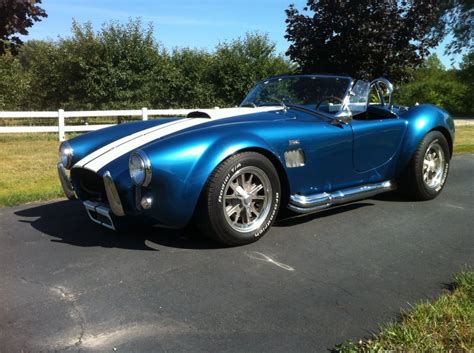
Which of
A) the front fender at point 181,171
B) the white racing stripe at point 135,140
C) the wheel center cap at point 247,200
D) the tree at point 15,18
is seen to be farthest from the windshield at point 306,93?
the tree at point 15,18

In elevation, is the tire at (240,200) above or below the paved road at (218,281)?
above

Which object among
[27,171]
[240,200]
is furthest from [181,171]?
[27,171]

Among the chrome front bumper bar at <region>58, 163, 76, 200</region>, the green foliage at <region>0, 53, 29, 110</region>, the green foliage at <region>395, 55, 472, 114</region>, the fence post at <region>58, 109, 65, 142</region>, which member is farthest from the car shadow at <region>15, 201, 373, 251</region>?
the green foliage at <region>395, 55, 472, 114</region>

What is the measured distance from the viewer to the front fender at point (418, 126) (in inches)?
212

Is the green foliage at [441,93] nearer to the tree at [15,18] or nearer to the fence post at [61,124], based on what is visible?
the fence post at [61,124]

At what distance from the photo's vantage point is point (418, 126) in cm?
546

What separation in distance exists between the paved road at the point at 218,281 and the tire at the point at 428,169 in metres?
0.58

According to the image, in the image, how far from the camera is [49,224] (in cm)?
482

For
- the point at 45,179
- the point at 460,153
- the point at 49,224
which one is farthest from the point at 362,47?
the point at 49,224

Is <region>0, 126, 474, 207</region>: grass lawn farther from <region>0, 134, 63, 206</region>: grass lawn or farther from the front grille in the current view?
the front grille

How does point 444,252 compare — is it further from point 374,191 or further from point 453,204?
point 453,204

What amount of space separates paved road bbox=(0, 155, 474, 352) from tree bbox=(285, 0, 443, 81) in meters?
5.03

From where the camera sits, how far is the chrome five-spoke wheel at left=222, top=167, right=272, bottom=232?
3.96m

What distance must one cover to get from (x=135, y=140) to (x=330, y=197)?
5.91 feet
